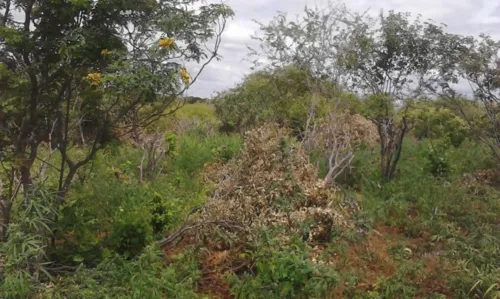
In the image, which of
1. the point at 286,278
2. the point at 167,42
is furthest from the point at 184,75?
the point at 286,278

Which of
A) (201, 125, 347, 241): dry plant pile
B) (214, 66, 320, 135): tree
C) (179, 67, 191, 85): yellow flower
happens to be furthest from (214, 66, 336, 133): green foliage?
(179, 67, 191, 85): yellow flower

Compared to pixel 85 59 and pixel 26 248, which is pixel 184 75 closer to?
pixel 85 59

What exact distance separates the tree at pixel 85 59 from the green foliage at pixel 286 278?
1669mm

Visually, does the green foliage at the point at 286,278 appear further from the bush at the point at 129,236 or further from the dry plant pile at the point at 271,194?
the bush at the point at 129,236

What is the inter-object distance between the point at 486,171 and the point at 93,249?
22.6 feet

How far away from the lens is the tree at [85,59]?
4117 millimetres

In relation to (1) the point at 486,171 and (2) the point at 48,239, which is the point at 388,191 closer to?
(1) the point at 486,171

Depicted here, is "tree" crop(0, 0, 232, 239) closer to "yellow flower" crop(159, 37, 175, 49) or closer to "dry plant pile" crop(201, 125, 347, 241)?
"yellow flower" crop(159, 37, 175, 49)

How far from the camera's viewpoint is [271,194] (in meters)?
5.71

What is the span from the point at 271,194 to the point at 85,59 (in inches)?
97.9

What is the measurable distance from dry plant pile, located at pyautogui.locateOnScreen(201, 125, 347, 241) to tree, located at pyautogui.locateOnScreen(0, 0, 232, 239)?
4.79 ft

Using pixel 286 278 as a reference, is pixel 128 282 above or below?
below

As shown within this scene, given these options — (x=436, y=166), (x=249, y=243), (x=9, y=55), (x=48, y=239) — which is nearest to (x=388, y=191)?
(x=436, y=166)

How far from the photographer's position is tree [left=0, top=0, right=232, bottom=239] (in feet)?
13.5
